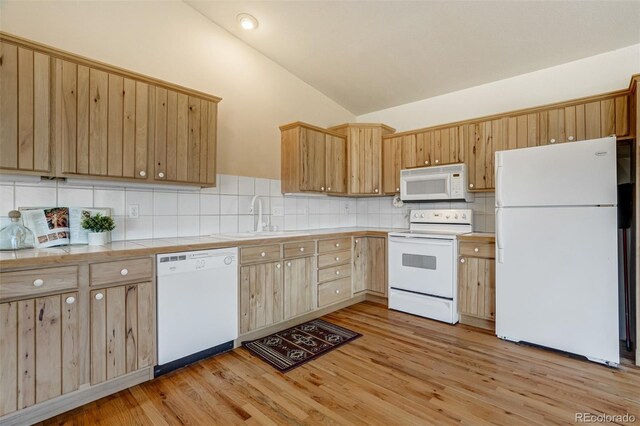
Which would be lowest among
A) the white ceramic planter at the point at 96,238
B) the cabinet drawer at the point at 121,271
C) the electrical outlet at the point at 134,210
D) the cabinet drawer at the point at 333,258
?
the cabinet drawer at the point at 333,258

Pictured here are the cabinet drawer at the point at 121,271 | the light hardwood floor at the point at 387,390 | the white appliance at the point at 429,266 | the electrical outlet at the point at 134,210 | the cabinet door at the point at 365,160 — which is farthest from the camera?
the cabinet door at the point at 365,160

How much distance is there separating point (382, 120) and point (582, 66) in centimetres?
220

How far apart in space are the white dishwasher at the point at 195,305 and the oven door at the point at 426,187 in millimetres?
2168

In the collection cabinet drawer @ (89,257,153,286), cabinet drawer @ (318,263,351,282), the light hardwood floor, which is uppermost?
cabinet drawer @ (89,257,153,286)

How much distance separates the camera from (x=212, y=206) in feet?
9.61

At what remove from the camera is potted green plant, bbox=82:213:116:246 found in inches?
81.2

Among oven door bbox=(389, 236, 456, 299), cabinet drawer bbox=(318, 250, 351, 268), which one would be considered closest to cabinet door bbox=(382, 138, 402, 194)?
oven door bbox=(389, 236, 456, 299)

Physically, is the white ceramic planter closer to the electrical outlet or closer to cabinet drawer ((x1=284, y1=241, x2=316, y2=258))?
the electrical outlet

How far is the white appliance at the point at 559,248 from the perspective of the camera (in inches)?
85.9

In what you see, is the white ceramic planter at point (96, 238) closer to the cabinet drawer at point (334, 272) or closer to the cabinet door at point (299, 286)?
the cabinet door at point (299, 286)

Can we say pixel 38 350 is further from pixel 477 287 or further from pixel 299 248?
pixel 477 287

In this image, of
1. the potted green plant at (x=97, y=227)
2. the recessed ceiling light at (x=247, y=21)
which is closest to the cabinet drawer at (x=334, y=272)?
the potted green plant at (x=97, y=227)

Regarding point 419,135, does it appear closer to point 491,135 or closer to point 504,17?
point 491,135

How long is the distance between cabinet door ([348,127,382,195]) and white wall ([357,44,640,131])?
534mm
